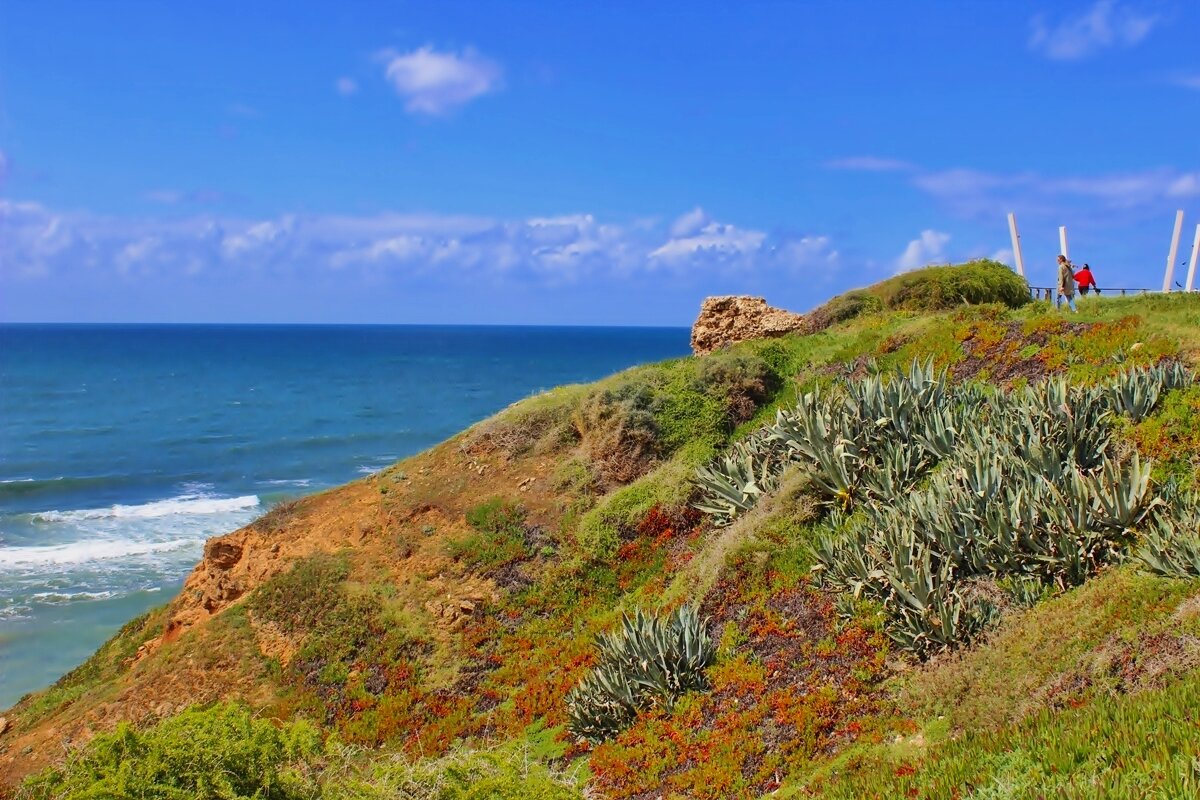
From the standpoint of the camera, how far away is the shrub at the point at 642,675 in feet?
37.6

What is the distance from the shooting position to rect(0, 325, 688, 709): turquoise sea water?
26.1m

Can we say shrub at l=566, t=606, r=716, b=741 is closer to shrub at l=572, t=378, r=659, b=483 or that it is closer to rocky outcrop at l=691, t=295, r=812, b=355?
shrub at l=572, t=378, r=659, b=483

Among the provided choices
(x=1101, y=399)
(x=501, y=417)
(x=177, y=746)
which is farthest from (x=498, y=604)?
(x=1101, y=399)

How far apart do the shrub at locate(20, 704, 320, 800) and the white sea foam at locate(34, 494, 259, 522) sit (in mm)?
31074

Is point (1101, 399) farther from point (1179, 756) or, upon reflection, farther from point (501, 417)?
point (501, 417)

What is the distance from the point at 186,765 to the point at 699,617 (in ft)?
24.2

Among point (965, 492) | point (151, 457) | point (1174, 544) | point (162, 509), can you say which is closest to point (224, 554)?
point (965, 492)

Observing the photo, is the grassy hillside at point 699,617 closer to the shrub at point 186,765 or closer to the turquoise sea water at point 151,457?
the shrub at point 186,765

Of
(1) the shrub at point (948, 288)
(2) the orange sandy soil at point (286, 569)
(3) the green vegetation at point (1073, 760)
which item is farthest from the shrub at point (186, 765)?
(1) the shrub at point (948, 288)

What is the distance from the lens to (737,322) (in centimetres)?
2625

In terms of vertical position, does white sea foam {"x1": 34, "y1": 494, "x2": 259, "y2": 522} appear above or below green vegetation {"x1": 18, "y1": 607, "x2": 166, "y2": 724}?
below

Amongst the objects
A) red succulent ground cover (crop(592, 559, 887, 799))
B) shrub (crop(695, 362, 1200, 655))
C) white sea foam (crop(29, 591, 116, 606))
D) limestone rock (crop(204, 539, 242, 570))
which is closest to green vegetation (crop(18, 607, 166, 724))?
limestone rock (crop(204, 539, 242, 570))

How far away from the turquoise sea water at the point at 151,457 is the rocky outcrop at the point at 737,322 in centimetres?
1233

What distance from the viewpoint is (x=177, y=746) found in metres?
7.52
